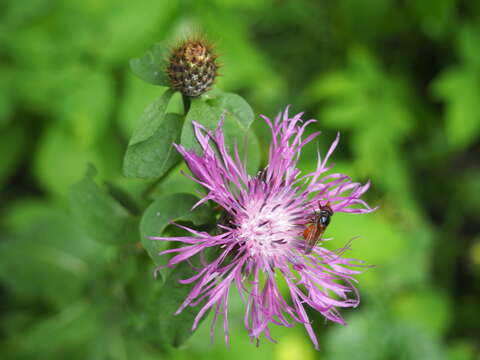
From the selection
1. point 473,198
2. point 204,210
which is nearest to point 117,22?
point 204,210

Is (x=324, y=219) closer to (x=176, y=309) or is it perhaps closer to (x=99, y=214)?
(x=176, y=309)

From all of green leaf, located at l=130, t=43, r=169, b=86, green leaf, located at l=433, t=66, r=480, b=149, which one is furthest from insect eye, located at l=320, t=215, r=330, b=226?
green leaf, located at l=433, t=66, r=480, b=149

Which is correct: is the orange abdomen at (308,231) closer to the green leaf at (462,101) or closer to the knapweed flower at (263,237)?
the knapweed flower at (263,237)

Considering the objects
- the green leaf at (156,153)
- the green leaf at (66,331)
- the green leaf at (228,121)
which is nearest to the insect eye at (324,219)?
the green leaf at (228,121)

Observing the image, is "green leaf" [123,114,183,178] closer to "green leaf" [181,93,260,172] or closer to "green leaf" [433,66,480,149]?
"green leaf" [181,93,260,172]

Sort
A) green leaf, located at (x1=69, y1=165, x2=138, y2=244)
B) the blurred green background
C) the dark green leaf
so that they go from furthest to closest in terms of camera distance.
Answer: the blurred green background
green leaf, located at (x1=69, y1=165, x2=138, y2=244)
the dark green leaf

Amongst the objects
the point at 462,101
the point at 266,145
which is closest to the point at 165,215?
the point at 266,145
